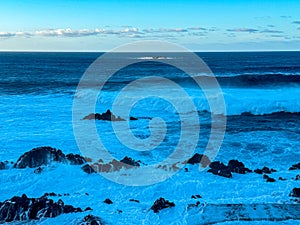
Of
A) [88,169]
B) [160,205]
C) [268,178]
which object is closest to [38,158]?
[88,169]

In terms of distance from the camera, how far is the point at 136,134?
19797 mm

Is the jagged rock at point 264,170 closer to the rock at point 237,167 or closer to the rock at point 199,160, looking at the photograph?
the rock at point 237,167

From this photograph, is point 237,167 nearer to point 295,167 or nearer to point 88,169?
point 295,167

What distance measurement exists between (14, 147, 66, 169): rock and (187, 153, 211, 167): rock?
488 cm

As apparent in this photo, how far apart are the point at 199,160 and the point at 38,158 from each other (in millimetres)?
A: 6126

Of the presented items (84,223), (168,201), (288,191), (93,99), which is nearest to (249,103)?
(93,99)

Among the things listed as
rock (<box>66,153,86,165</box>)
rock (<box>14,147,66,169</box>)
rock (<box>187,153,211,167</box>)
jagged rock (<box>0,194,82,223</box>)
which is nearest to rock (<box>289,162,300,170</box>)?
rock (<box>187,153,211,167</box>)

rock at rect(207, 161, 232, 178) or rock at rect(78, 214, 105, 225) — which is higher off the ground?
rock at rect(207, 161, 232, 178)

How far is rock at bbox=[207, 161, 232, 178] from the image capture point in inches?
520

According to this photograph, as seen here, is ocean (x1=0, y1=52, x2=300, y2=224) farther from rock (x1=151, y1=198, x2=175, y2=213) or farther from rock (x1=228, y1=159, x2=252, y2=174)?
rock (x1=228, y1=159, x2=252, y2=174)

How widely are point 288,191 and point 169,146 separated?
21.8 ft

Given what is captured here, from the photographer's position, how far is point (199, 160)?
14797 mm

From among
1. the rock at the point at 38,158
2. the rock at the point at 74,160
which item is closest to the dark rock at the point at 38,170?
the rock at the point at 38,158

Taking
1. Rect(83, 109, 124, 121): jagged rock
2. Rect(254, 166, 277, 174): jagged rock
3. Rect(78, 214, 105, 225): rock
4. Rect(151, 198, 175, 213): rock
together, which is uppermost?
Rect(83, 109, 124, 121): jagged rock
